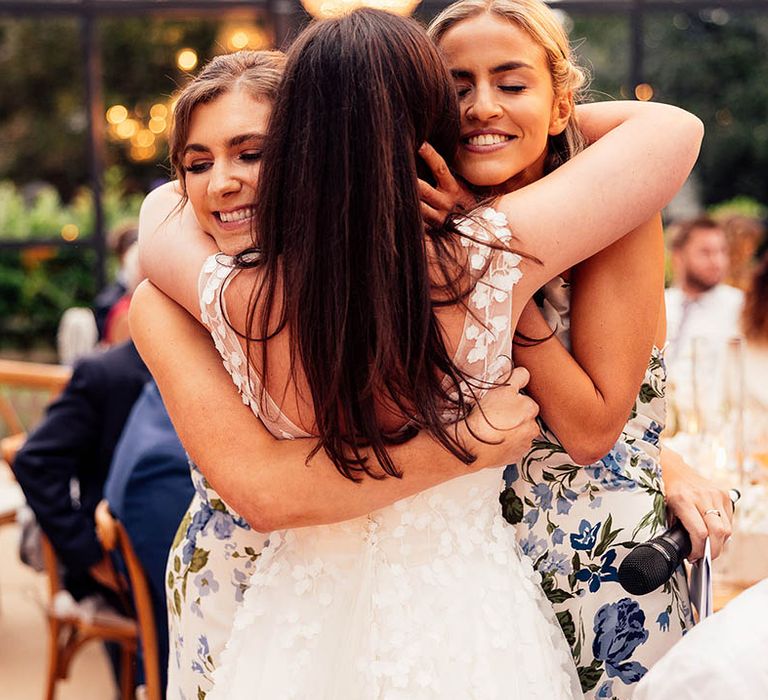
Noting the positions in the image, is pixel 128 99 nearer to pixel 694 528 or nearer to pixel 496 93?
pixel 496 93

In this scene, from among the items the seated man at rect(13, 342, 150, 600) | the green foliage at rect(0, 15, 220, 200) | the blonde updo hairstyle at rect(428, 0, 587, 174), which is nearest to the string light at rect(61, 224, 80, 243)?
the green foliage at rect(0, 15, 220, 200)

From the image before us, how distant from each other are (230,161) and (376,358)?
43 cm

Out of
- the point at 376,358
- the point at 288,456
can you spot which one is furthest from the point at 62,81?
the point at 376,358

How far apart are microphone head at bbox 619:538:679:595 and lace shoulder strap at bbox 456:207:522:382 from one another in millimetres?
319

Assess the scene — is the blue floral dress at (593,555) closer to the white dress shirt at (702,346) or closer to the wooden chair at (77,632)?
the white dress shirt at (702,346)

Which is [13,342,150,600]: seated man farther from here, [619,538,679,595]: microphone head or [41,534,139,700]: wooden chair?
[619,538,679,595]: microphone head

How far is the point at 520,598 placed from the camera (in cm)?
148

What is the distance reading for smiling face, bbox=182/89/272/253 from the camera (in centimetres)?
153

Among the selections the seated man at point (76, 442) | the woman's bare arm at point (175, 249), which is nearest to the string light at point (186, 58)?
the seated man at point (76, 442)

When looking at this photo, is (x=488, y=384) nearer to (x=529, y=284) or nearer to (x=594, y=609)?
(x=529, y=284)

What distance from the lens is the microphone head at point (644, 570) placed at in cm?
138

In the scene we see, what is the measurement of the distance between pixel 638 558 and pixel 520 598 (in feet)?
0.59

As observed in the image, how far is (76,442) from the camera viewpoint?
126 inches

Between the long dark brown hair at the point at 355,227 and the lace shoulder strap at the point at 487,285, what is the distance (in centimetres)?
2
